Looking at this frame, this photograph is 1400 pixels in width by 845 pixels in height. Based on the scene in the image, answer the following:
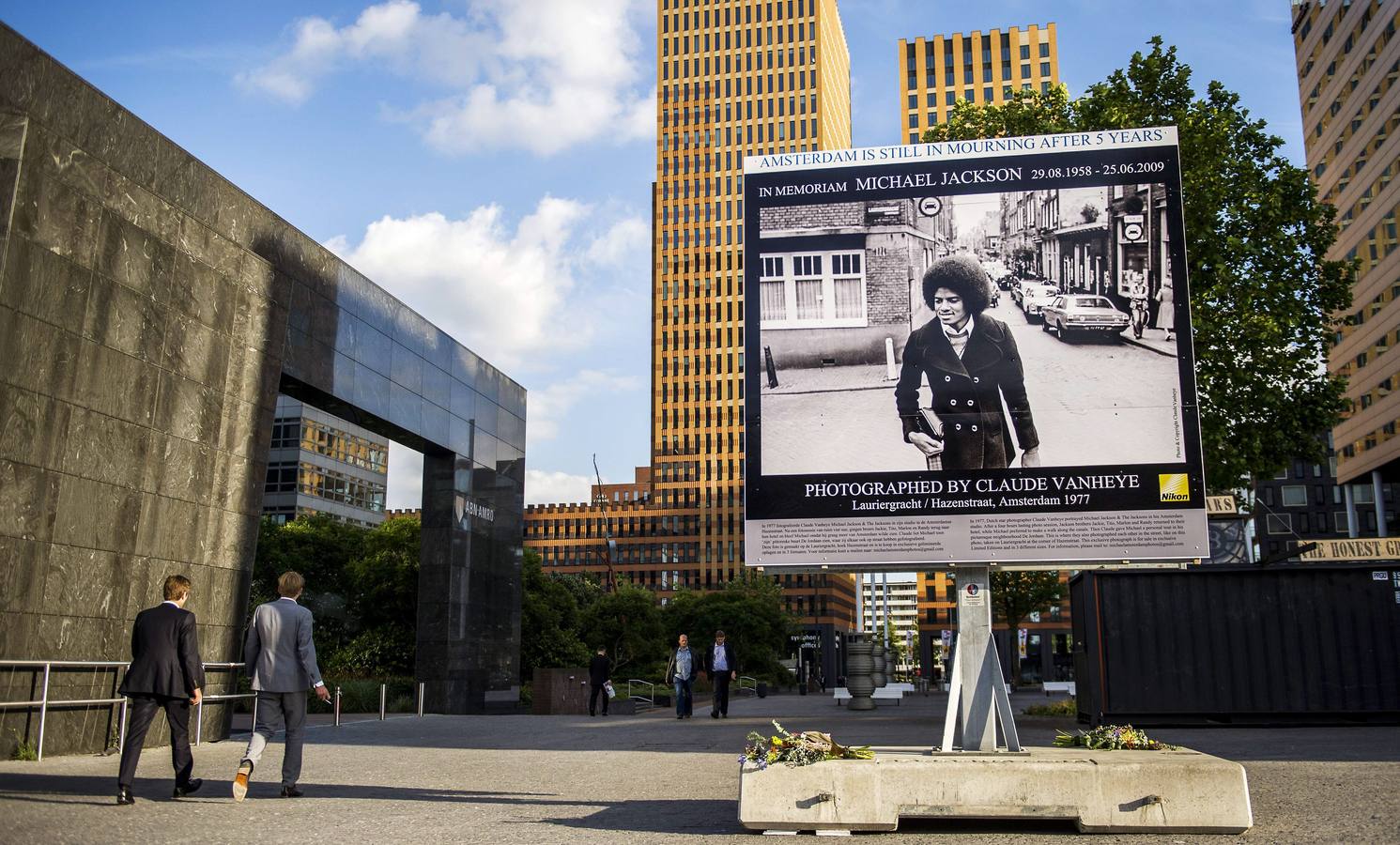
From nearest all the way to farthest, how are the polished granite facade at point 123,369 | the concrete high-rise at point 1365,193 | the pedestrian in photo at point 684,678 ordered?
the polished granite facade at point 123,369, the pedestrian in photo at point 684,678, the concrete high-rise at point 1365,193

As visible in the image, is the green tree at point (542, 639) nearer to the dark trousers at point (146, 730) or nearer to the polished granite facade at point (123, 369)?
the polished granite facade at point (123, 369)

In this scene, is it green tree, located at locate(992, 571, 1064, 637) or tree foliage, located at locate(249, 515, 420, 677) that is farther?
green tree, located at locate(992, 571, 1064, 637)

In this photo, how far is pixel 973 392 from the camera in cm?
952

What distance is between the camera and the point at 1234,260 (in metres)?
24.8

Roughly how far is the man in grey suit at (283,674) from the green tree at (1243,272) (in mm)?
19601

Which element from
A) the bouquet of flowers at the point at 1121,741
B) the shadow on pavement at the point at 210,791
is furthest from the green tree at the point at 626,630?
the bouquet of flowers at the point at 1121,741

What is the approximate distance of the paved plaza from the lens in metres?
7.08

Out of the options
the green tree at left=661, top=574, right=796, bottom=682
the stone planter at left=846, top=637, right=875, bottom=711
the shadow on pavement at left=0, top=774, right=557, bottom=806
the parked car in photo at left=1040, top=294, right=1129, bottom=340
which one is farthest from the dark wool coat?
the green tree at left=661, top=574, right=796, bottom=682

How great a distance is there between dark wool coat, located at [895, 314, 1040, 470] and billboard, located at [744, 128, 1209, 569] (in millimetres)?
15

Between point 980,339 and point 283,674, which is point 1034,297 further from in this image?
point 283,674

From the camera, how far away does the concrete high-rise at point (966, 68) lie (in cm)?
11869

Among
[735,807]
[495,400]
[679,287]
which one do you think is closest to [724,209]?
[679,287]

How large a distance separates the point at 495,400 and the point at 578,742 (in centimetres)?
1313

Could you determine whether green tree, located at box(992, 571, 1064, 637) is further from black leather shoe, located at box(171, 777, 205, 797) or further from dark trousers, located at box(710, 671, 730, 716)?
black leather shoe, located at box(171, 777, 205, 797)
